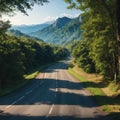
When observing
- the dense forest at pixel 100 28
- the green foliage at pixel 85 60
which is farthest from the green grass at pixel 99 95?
the green foliage at pixel 85 60

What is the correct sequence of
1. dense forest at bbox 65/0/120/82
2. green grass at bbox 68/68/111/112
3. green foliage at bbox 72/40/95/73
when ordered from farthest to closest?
green foliage at bbox 72/40/95/73 → green grass at bbox 68/68/111/112 → dense forest at bbox 65/0/120/82

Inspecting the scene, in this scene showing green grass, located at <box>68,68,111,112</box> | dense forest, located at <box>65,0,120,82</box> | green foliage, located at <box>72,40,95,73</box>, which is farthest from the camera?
green foliage, located at <box>72,40,95,73</box>

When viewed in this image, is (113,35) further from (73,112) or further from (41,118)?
(41,118)

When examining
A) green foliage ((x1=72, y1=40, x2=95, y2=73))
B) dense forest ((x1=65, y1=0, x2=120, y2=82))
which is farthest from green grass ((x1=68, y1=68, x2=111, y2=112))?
green foliage ((x1=72, y1=40, x2=95, y2=73))

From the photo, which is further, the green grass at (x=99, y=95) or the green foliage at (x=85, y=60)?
the green foliage at (x=85, y=60)

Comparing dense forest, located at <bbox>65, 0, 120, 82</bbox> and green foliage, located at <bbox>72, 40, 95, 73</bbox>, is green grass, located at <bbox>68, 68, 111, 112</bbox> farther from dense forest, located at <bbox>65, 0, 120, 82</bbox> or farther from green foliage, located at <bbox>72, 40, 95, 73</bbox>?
green foliage, located at <bbox>72, 40, 95, 73</bbox>

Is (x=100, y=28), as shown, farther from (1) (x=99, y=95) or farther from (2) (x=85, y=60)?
(2) (x=85, y=60)

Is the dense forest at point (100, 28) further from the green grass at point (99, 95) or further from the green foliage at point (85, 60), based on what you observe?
the green foliage at point (85, 60)

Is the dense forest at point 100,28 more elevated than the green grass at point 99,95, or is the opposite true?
the dense forest at point 100,28

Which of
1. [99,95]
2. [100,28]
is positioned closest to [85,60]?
[99,95]

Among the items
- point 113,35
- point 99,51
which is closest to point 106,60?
point 99,51

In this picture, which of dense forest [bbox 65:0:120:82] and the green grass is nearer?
dense forest [bbox 65:0:120:82]

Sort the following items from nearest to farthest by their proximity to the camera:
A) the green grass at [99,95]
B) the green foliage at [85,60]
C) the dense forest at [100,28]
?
the dense forest at [100,28] → the green grass at [99,95] → the green foliage at [85,60]

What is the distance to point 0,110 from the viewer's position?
3111 centimetres
